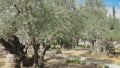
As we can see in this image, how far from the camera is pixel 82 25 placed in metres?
18.4

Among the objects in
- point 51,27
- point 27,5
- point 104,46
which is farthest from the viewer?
point 104,46

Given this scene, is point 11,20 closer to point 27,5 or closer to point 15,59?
point 27,5

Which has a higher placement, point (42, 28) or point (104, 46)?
point (42, 28)

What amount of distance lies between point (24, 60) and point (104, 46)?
2496 cm

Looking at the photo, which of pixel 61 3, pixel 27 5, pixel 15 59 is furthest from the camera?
pixel 15 59

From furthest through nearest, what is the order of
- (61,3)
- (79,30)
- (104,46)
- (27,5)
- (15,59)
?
(104,46) < (15,59) < (79,30) < (61,3) < (27,5)

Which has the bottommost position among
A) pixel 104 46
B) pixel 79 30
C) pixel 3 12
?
pixel 104 46

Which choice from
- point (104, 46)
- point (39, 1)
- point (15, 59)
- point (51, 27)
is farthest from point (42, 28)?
point (104, 46)

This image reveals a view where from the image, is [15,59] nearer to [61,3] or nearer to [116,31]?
[61,3]

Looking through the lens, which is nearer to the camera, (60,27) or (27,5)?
(27,5)

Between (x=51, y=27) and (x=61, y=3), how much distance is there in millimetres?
2091

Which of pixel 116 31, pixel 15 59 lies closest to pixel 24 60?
pixel 15 59

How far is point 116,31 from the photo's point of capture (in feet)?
153

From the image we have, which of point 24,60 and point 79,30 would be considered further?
point 24,60
